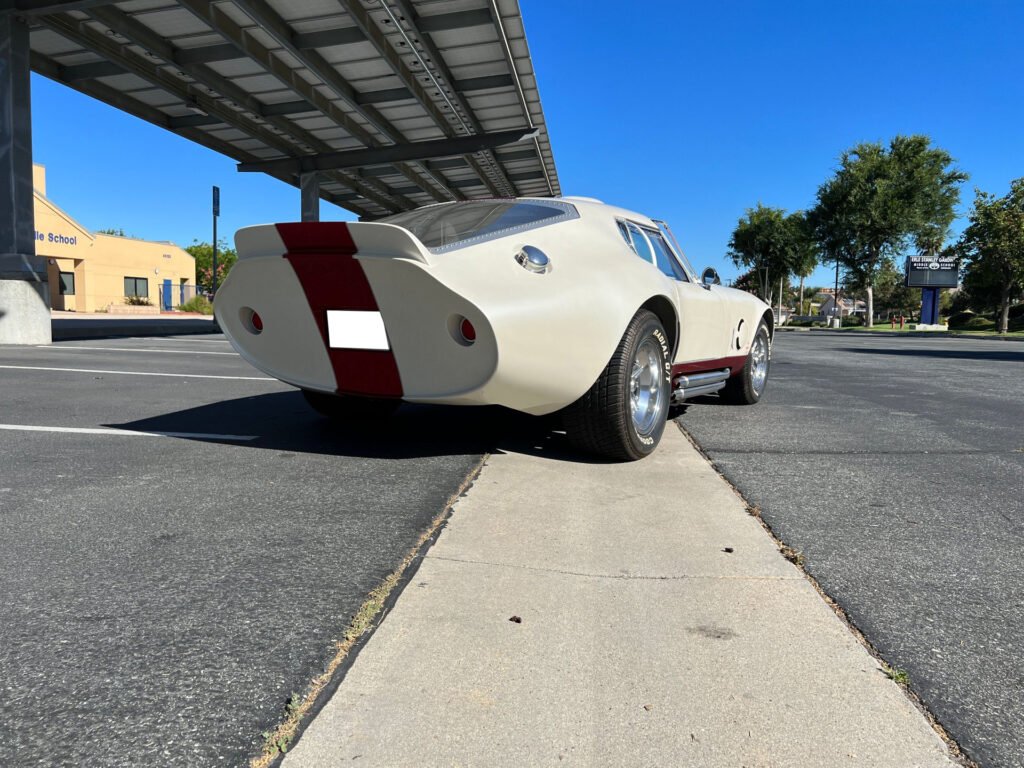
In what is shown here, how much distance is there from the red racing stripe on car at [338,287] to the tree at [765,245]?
71.2 metres

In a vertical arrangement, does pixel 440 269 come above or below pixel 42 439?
above

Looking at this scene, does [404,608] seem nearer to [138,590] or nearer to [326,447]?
[138,590]

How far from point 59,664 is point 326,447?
8.14 feet

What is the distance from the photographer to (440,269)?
3092 millimetres

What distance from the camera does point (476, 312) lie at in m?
3.04

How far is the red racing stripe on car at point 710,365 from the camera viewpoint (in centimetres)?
464

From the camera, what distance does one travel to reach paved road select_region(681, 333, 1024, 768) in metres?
1.69

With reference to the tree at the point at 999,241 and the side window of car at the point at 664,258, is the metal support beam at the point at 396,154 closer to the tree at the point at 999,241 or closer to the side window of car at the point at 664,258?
the side window of car at the point at 664,258

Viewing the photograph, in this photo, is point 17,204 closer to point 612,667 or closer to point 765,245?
point 612,667

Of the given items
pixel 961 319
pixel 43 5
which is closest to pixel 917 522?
pixel 43 5

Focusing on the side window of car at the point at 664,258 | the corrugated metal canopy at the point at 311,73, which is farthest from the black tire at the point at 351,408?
the corrugated metal canopy at the point at 311,73

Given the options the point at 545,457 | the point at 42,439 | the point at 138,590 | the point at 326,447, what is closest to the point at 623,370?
the point at 545,457

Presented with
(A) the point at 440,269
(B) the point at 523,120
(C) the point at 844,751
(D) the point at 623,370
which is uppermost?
(B) the point at 523,120

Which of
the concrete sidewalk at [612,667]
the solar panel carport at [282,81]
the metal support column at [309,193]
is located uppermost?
the solar panel carport at [282,81]
